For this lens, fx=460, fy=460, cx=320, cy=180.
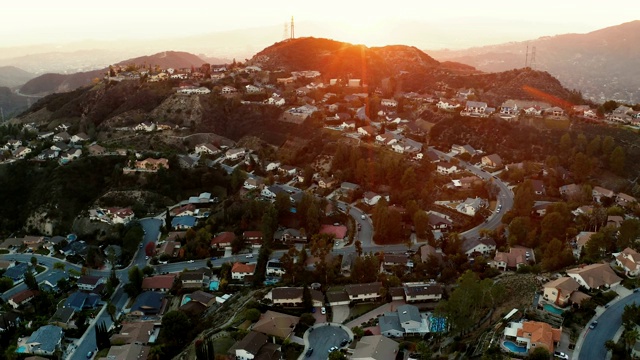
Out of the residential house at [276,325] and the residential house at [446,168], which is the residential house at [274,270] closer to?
the residential house at [276,325]

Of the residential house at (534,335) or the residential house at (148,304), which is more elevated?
the residential house at (534,335)

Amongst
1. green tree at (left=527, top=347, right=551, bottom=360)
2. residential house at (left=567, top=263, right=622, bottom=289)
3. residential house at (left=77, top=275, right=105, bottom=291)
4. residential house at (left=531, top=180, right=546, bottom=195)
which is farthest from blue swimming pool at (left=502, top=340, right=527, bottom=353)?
residential house at (left=77, top=275, right=105, bottom=291)

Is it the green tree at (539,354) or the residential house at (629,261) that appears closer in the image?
the green tree at (539,354)

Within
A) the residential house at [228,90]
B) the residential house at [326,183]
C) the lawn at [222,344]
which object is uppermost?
the residential house at [228,90]

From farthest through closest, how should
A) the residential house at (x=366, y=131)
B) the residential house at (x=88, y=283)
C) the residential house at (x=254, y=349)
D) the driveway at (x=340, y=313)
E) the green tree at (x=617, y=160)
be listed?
the residential house at (x=366, y=131) → the green tree at (x=617, y=160) → the residential house at (x=88, y=283) → the driveway at (x=340, y=313) → the residential house at (x=254, y=349)

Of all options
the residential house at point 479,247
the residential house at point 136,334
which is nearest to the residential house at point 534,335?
the residential house at point 479,247

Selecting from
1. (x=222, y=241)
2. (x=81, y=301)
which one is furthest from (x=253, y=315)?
(x=81, y=301)
